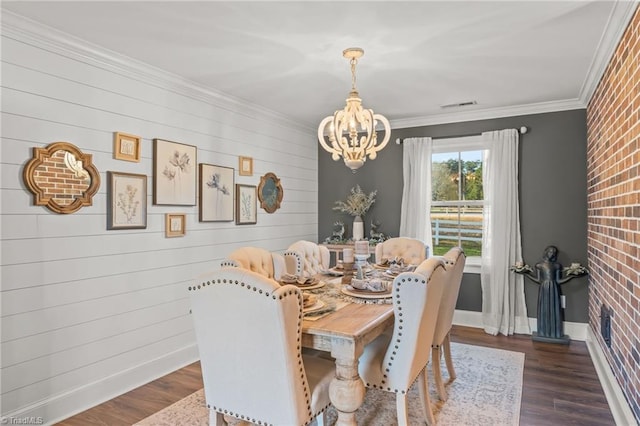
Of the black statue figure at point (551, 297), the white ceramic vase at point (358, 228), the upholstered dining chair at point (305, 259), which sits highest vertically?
the white ceramic vase at point (358, 228)

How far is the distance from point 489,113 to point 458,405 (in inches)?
128

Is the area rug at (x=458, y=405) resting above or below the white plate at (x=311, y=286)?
below

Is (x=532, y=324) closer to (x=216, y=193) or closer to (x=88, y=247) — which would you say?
(x=216, y=193)

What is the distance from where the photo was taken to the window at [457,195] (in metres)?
4.93

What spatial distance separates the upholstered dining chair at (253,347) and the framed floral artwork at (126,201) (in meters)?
1.47

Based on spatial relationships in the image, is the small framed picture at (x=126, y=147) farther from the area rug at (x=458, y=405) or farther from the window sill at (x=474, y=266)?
the window sill at (x=474, y=266)

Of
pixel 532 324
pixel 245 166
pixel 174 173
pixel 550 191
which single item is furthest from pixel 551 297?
pixel 174 173

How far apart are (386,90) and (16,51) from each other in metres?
2.87

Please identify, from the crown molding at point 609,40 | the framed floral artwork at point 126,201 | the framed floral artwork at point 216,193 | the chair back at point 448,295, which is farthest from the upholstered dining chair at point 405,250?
the framed floral artwork at point 126,201

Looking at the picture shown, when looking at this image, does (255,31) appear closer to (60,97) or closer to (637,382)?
(60,97)

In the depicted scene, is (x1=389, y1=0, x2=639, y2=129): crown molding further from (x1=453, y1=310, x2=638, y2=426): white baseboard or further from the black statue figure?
(x1=453, y1=310, x2=638, y2=426): white baseboard

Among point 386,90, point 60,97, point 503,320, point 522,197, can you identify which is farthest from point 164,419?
point 522,197

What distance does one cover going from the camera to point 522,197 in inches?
181

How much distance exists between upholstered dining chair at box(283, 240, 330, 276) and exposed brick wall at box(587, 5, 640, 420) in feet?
7.11
